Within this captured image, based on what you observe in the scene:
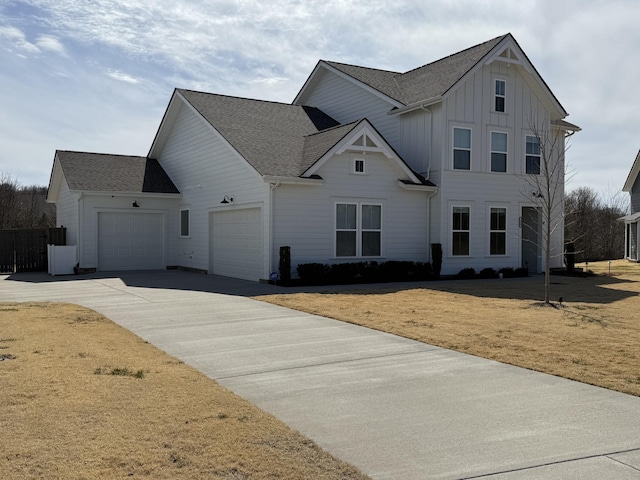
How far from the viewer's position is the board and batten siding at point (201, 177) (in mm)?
19898

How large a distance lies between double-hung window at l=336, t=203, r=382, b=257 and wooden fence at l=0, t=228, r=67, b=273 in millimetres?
11778

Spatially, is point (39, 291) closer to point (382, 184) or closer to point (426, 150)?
point (382, 184)

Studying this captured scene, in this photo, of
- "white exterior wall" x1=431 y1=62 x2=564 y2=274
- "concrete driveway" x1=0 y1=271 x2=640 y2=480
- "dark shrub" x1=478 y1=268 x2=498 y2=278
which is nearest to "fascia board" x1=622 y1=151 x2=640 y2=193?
"white exterior wall" x1=431 y1=62 x2=564 y2=274

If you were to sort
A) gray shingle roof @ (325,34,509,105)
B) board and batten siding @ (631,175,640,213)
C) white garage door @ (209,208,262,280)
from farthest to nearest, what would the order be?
board and batten siding @ (631,175,640,213), gray shingle roof @ (325,34,509,105), white garage door @ (209,208,262,280)

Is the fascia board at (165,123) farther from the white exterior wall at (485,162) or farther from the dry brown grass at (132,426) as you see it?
the dry brown grass at (132,426)

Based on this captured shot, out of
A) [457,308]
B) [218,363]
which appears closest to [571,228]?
[457,308]

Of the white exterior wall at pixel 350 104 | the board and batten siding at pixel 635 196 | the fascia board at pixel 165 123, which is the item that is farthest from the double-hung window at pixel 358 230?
the board and batten siding at pixel 635 196

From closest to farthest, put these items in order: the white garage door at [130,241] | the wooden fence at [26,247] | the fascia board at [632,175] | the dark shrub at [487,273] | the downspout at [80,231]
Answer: the dark shrub at [487,273]
the downspout at [80,231]
the white garage door at [130,241]
the wooden fence at [26,247]
the fascia board at [632,175]

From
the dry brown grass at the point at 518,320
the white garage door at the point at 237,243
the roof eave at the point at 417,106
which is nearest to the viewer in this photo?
the dry brown grass at the point at 518,320

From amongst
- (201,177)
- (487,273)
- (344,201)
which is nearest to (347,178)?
(344,201)

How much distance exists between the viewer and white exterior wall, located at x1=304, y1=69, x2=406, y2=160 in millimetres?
23766

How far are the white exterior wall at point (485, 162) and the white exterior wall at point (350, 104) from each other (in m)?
2.50

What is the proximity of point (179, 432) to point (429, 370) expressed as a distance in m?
3.59

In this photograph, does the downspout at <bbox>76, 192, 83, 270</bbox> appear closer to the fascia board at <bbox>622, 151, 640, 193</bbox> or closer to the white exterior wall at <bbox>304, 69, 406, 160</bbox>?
the white exterior wall at <bbox>304, 69, 406, 160</bbox>
